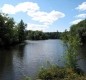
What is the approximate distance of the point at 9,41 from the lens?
96.3 m

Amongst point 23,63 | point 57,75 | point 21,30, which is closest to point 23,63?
point 23,63

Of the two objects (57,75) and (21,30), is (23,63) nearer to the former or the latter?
(57,75)

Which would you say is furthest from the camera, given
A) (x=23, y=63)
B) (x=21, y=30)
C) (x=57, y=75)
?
(x=21, y=30)

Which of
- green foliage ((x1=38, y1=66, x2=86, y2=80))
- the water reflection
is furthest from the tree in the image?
green foliage ((x1=38, y1=66, x2=86, y2=80))

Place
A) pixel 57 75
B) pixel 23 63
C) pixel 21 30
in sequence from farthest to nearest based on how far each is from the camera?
pixel 21 30 < pixel 23 63 < pixel 57 75

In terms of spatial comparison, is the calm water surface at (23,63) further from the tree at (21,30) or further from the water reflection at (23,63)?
the tree at (21,30)

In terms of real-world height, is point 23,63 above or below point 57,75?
below

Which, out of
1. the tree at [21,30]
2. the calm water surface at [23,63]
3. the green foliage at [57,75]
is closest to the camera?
the green foliage at [57,75]

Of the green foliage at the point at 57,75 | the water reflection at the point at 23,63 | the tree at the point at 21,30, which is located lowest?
the water reflection at the point at 23,63

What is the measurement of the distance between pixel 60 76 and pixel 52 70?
6.31 feet

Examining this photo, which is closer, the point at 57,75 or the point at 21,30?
the point at 57,75

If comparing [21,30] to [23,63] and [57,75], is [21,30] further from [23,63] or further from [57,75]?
[57,75]

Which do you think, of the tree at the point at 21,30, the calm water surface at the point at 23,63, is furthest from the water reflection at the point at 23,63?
the tree at the point at 21,30

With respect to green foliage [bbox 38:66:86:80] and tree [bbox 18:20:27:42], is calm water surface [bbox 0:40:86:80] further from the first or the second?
tree [bbox 18:20:27:42]
